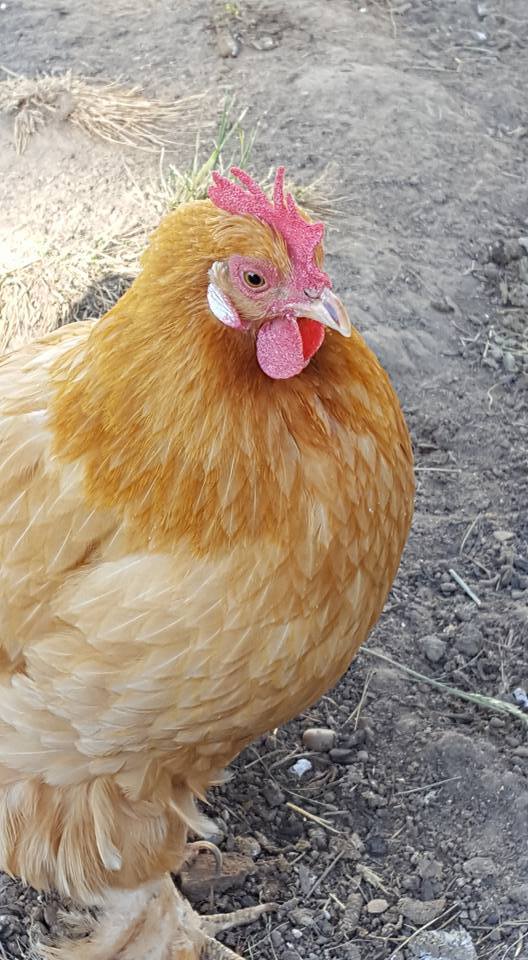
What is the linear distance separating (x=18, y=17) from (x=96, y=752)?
4.71 meters

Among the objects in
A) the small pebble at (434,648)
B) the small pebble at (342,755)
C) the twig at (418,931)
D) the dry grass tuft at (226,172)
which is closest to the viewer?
the twig at (418,931)

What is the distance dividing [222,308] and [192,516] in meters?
0.43

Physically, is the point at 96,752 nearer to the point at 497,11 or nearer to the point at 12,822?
the point at 12,822

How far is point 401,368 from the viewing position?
405 centimetres

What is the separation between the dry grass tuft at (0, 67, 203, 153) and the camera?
487cm

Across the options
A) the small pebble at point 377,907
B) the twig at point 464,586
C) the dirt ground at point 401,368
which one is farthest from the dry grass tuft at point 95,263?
the small pebble at point 377,907

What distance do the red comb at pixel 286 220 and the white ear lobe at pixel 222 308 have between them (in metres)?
0.13

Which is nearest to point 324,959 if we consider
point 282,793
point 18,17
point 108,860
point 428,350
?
point 282,793

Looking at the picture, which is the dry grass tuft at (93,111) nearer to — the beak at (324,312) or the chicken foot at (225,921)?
the beak at (324,312)

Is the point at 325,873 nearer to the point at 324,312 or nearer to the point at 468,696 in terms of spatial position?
the point at 468,696

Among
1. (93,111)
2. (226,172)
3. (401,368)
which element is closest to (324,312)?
(401,368)

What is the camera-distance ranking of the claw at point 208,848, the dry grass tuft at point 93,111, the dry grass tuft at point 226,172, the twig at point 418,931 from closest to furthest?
the twig at point 418,931, the claw at point 208,848, the dry grass tuft at point 226,172, the dry grass tuft at point 93,111

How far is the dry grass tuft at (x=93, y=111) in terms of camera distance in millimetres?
4871

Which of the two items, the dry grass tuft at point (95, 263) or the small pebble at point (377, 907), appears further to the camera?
the dry grass tuft at point (95, 263)
